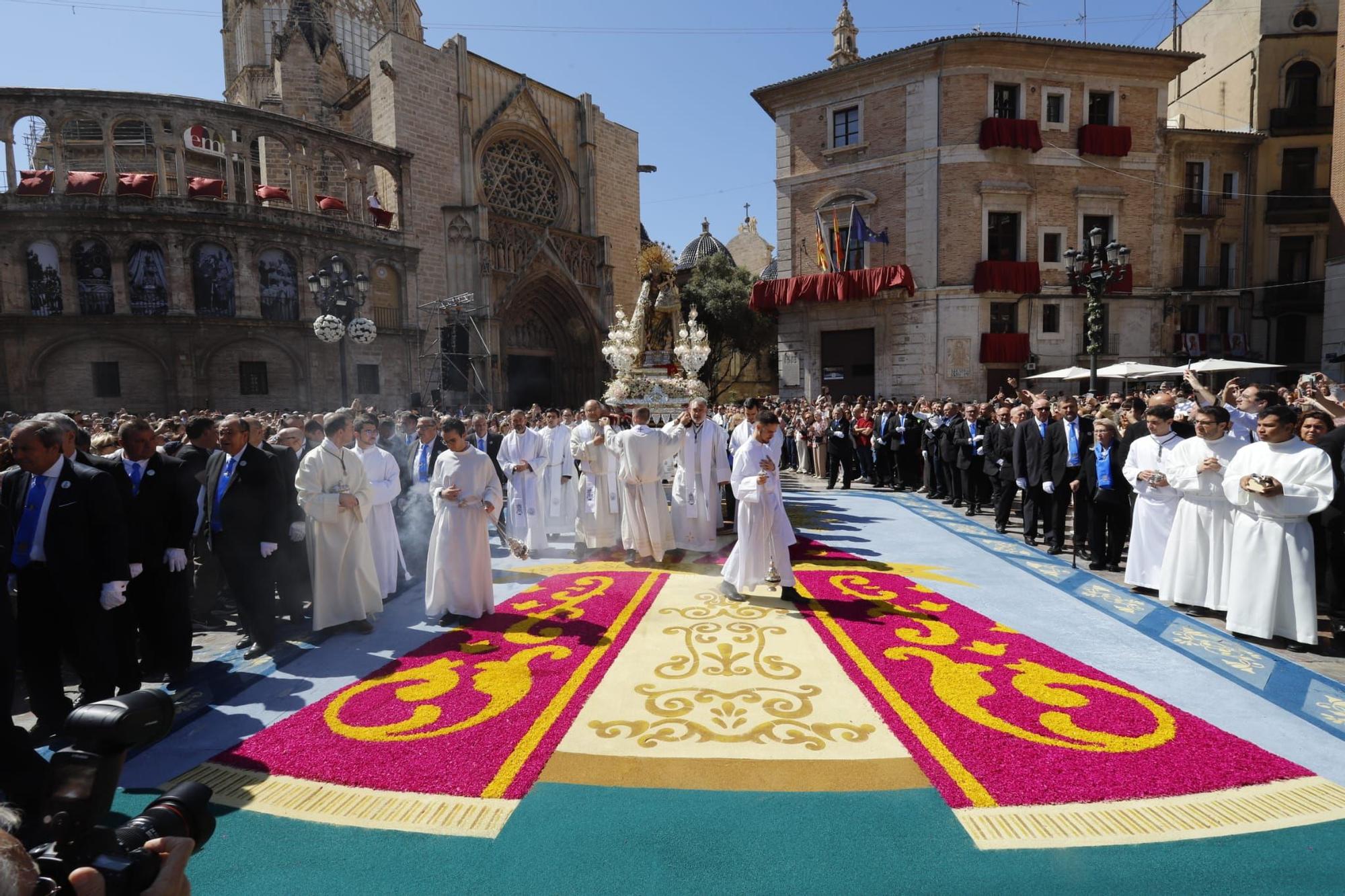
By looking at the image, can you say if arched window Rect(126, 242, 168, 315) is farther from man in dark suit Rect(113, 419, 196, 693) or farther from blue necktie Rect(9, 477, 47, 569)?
blue necktie Rect(9, 477, 47, 569)

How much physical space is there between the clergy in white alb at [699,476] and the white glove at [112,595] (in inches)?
236

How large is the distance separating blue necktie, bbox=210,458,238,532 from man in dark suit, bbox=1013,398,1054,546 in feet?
29.1

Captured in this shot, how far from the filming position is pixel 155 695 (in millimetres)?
1601

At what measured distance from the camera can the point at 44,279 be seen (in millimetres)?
21406

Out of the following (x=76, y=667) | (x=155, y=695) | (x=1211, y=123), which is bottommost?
(x=76, y=667)

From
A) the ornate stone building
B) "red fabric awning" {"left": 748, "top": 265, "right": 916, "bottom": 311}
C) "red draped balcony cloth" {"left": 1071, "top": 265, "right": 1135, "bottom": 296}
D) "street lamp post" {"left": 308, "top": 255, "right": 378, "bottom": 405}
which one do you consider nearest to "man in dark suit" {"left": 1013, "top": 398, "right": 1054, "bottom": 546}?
"street lamp post" {"left": 308, "top": 255, "right": 378, "bottom": 405}

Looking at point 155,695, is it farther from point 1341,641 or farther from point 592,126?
point 592,126

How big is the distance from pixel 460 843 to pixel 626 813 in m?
0.78

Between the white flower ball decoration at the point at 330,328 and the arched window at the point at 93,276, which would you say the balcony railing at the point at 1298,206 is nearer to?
the white flower ball decoration at the point at 330,328

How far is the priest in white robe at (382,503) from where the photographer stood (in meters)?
7.17

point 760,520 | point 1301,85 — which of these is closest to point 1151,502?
point 760,520

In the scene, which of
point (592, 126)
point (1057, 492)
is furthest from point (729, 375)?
point (1057, 492)

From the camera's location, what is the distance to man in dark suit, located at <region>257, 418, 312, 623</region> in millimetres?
6430

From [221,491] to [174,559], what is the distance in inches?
26.5
